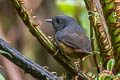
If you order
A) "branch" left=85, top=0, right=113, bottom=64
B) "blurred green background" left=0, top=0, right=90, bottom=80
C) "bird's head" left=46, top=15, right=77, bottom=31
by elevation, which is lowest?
"blurred green background" left=0, top=0, right=90, bottom=80

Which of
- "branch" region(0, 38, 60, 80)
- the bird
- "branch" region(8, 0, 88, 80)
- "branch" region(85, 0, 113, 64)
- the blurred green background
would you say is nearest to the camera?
"branch" region(0, 38, 60, 80)

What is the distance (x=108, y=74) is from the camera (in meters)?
1.35

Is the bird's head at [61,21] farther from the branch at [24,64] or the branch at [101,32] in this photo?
the branch at [24,64]

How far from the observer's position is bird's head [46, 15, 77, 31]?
268cm

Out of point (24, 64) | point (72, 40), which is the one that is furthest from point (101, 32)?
point (24, 64)

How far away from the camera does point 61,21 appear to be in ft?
8.92

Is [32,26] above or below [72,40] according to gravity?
above

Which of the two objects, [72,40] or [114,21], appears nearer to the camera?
[114,21]

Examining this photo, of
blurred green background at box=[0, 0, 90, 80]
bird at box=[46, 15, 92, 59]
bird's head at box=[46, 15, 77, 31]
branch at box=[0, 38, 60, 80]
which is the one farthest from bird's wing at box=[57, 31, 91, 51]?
branch at box=[0, 38, 60, 80]

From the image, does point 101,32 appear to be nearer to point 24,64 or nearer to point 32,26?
point 32,26

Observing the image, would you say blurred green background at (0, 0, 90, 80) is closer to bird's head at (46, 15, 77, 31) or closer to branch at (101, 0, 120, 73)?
bird's head at (46, 15, 77, 31)

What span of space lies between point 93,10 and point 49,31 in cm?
232

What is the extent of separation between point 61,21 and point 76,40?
386 millimetres

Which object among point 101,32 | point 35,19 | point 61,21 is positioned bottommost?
point 35,19
